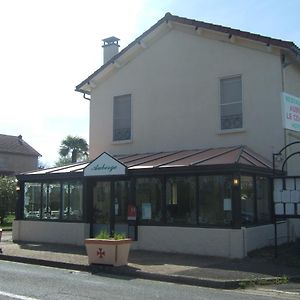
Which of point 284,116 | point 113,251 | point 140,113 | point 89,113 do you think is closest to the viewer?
point 113,251

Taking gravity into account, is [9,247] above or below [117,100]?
below

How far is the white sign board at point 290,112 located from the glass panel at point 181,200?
12.2 ft

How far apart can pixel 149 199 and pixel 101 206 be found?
2.30 metres

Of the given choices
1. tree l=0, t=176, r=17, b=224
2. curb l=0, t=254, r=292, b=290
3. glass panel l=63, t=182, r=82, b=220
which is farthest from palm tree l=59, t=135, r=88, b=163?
curb l=0, t=254, r=292, b=290

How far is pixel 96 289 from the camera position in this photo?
10.4 metres

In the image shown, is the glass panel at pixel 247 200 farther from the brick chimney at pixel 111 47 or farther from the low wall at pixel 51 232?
the brick chimney at pixel 111 47

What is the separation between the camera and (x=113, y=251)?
13.1 meters

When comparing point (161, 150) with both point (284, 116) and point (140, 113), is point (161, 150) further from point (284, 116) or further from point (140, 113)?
point (284, 116)

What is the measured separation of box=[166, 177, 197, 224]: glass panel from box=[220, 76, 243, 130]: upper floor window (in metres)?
3.26

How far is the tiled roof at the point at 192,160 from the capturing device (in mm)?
15791

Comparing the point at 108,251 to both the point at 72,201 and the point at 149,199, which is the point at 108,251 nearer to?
the point at 149,199

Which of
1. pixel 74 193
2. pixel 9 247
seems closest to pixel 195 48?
pixel 74 193

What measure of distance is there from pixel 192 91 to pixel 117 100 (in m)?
3.88

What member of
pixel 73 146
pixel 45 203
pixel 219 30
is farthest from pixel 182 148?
pixel 73 146
